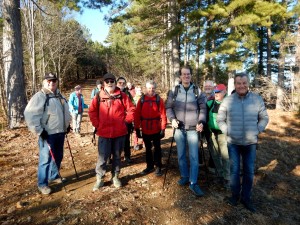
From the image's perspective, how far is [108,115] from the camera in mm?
4355

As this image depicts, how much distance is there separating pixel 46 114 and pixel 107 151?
126cm

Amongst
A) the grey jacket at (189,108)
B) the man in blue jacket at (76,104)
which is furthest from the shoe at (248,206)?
the man in blue jacket at (76,104)

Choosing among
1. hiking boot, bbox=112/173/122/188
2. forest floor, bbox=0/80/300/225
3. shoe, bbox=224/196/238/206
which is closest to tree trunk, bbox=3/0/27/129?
forest floor, bbox=0/80/300/225

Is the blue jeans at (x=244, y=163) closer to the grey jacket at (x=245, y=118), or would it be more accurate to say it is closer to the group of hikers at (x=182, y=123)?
the group of hikers at (x=182, y=123)

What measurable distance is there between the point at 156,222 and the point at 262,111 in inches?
92.9

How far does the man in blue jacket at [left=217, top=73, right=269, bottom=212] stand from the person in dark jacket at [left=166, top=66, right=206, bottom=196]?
Answer: 44 cm

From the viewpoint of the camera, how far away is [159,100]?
202 inches

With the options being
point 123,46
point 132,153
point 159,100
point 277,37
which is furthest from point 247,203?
point 123,46

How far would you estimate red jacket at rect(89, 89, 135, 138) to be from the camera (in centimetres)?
436

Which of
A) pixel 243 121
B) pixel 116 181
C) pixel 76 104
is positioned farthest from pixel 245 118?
pixel 76 104

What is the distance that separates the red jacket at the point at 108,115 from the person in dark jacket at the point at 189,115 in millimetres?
906

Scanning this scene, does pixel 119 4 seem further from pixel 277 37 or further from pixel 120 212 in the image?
pixel 120 212

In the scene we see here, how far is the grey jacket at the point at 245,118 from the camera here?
385cm

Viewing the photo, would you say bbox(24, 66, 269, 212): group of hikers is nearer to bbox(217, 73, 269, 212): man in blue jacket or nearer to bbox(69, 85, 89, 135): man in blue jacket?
bbox(217, 73, 269, 212): man in blue jacket
